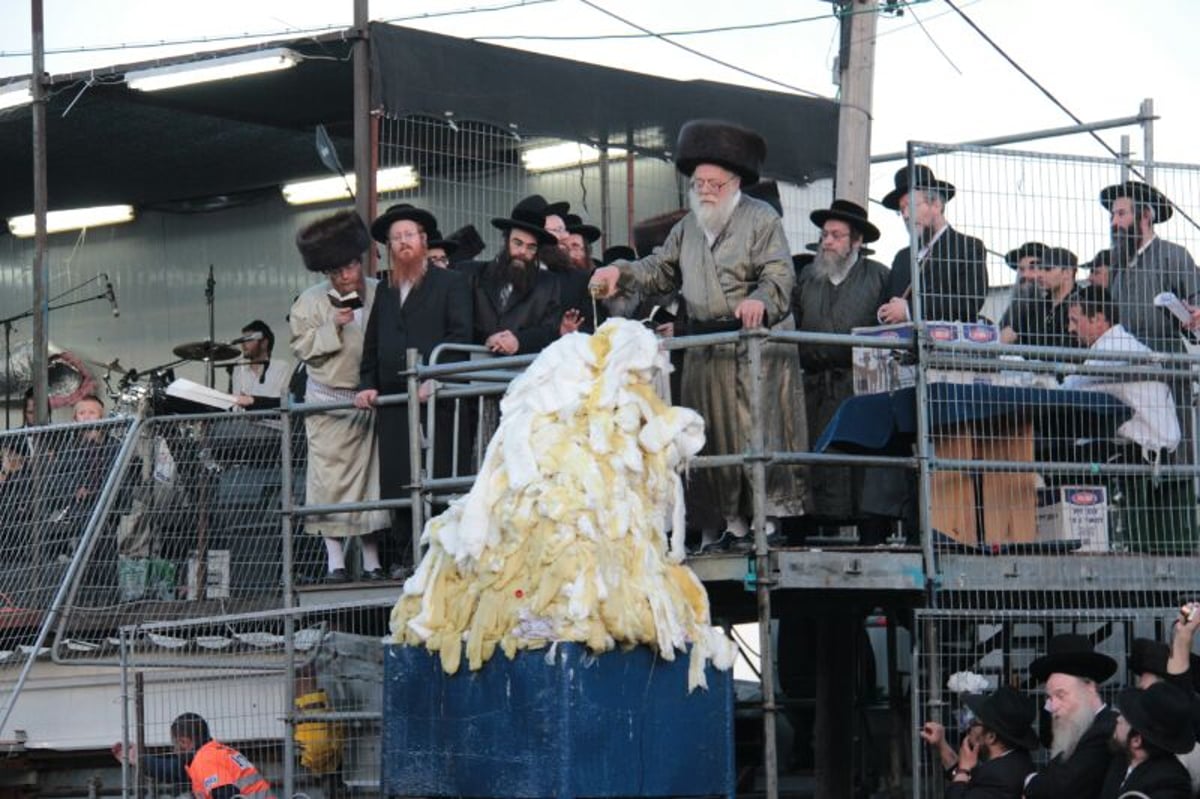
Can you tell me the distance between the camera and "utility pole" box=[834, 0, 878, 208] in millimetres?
15109

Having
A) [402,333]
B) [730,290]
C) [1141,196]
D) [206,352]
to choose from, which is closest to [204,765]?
[402,333]

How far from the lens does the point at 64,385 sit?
21.4 metres

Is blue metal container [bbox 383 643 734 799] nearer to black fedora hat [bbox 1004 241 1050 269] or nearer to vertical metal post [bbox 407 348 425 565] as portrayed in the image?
vertical metal post [bbox 407 348 425 565]

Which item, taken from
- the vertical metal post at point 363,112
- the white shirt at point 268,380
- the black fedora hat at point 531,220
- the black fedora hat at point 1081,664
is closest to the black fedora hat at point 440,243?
the black fedora hat at point 531,220

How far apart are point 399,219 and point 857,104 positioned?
11.7 feet

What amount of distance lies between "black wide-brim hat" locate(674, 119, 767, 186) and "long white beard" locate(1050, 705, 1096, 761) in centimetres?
346

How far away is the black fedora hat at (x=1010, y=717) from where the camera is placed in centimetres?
1033

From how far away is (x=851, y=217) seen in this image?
41.7 feet

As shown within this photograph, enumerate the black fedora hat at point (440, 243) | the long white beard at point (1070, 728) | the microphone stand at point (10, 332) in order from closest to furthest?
the long white beard at point (1070, 728), the black fedora hat at point (440, 243), the microphone stand at point (10, 332)

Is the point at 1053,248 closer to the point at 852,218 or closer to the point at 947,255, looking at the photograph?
the point at 947,255

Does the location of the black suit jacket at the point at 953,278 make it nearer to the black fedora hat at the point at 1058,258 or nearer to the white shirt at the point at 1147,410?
the black fedora hat at the point at 1058,258

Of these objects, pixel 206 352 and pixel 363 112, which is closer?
pixel 363 112

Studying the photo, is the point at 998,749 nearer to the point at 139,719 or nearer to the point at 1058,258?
the point at 1058,258

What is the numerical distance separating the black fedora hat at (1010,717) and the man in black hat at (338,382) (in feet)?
13.1
